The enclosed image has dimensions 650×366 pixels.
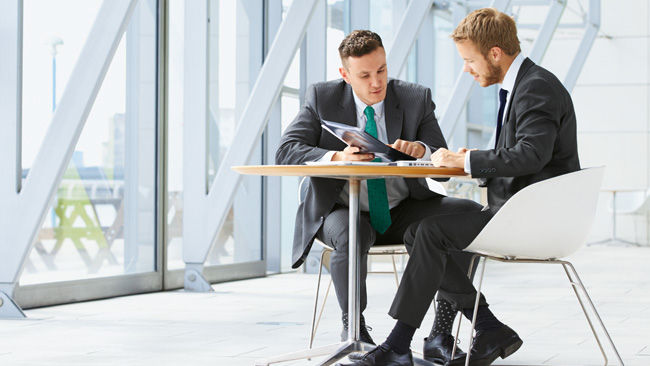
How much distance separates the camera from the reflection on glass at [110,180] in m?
5.49

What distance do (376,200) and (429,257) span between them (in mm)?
452

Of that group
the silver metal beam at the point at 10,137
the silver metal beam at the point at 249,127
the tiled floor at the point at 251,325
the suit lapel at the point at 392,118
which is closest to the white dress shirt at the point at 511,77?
the suit lapel at the point at 392,118

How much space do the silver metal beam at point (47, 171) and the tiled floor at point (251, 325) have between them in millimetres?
325

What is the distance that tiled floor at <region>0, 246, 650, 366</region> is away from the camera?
367 cm

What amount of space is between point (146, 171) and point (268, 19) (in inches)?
82.4

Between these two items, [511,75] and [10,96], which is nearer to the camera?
[511,75]

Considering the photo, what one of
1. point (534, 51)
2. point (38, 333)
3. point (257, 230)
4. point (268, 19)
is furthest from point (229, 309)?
point (534, 51)

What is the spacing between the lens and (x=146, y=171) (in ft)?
20.9

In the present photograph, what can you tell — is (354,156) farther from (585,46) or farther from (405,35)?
(585,46)

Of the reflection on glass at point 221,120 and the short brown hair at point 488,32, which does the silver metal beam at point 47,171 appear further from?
the short brown hair at point 488,32

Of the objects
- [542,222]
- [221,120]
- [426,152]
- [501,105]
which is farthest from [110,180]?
[542,222]

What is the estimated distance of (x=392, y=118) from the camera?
3.52m

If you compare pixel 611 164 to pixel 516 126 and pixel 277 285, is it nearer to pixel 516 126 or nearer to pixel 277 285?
pixel 277 285

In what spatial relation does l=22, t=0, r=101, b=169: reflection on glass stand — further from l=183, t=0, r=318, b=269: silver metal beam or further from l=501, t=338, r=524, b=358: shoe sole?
l=501, t=338, r=524, b=358: shoe sole
